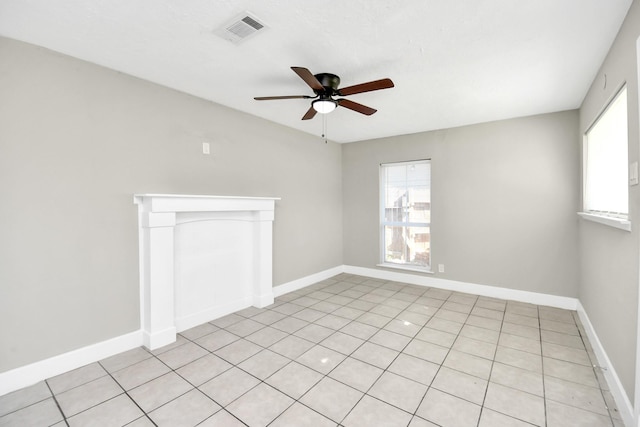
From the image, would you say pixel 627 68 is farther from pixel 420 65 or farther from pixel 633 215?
pixel 420 65

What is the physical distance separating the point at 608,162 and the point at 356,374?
2.68 meters

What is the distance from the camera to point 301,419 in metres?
1.72

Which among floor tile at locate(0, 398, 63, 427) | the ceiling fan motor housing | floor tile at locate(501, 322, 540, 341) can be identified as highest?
the ceiling fan motor housing

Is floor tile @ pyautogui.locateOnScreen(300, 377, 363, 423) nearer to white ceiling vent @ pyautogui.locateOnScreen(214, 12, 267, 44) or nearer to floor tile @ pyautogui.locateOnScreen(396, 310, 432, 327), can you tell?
floor tile @ pyautogui.locateOnScreen(396, 310, 432, 327)

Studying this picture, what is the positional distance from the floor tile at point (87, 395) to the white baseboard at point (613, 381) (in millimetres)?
3205

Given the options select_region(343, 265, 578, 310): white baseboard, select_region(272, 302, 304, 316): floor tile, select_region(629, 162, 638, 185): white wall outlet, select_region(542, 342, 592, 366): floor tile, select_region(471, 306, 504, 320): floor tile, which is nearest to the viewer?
select_region(629, 162, 638, 185): white wall outlet

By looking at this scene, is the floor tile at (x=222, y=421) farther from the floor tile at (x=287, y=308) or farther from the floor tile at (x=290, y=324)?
the floor tile at (x=287, y=308)

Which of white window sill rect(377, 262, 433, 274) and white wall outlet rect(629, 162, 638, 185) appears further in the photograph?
white window sill rect(377, 262, 433, 274)

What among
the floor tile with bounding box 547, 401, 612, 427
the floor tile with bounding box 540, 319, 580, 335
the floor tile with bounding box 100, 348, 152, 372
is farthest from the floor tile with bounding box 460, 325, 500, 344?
the floor tile with bounding box 100, 348, 152, 372

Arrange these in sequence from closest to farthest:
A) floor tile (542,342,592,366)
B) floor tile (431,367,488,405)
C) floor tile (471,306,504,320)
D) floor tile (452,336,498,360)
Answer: floor tile (431,367,488,405), floor tile (542,342,592,366), floor tile (452,336,498,360), floor tile (471,306,504,320)

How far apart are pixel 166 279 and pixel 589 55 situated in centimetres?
405

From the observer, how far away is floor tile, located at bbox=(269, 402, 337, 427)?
1.68 m

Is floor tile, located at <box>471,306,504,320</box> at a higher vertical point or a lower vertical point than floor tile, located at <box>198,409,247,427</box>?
higher

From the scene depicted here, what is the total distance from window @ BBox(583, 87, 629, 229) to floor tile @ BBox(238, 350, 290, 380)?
8.63 ft
